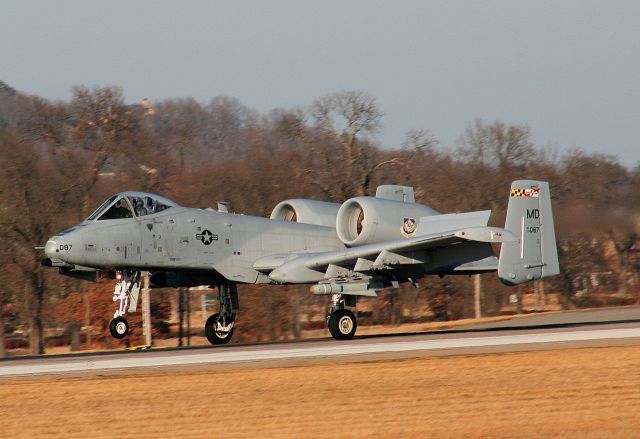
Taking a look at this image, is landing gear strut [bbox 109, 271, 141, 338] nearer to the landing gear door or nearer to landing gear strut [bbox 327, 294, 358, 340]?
the landing gear door

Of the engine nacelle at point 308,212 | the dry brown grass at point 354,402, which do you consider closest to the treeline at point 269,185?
the engine nacelle at point 308,212

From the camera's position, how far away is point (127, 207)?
23234 millimetres

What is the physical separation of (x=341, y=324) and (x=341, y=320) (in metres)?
0.09

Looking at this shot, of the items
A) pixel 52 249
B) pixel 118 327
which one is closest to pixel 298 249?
pixel 118 327

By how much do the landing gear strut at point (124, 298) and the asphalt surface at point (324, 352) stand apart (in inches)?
38.2

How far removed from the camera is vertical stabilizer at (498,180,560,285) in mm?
23547

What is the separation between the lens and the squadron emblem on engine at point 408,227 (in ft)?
80.3

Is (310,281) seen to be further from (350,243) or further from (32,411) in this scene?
(32,411)

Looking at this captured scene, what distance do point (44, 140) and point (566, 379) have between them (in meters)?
44.2

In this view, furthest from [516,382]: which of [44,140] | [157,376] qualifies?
[44,140]

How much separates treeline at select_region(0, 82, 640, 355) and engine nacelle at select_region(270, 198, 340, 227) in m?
10.6

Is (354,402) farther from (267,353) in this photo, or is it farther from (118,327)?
(118,327)

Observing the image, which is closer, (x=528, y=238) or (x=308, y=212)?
(x=528, y=238)

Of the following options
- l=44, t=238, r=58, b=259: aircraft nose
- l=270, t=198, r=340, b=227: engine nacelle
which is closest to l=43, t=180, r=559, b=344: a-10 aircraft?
l=44, t=238, r=58, b=259: aircraft nose
